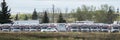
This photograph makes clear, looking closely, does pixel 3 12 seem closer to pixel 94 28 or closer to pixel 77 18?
pixel 94 28

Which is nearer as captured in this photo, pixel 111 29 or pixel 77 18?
pixel 111 29

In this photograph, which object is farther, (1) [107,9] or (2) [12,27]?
(1) [107,9]

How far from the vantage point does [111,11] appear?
14662cm

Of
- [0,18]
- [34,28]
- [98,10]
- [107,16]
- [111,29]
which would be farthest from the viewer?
[98,10]

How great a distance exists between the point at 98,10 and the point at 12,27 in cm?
8240

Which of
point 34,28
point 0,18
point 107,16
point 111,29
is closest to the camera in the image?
point 111,29

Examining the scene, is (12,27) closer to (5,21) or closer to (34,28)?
(34,28)

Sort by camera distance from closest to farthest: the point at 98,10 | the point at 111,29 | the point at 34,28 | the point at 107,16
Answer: the point at 111,29 → the point at 34,28 → the point at 107,16 → the point at 98,10

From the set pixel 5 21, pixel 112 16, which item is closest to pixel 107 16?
pixel 112 16

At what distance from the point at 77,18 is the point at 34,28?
83238 mm

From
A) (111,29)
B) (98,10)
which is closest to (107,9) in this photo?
(98,10)

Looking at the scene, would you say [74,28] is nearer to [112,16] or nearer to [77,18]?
[112,16]

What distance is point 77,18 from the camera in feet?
519

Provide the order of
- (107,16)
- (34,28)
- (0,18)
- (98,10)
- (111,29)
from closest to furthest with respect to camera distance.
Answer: (111,29) → (34,28) → (0,18) → (107,16) → (98,10)
